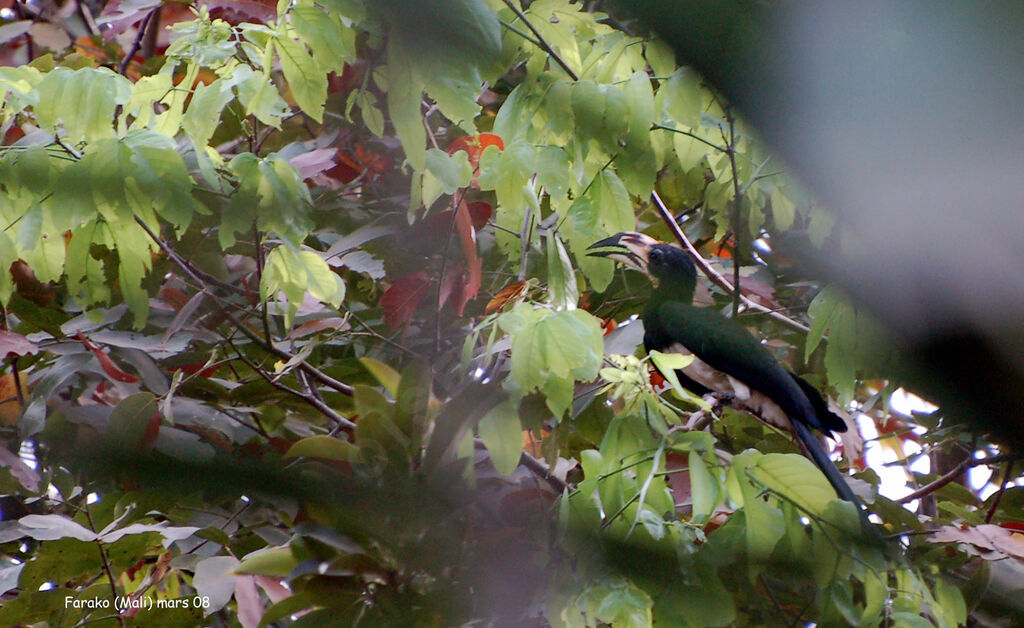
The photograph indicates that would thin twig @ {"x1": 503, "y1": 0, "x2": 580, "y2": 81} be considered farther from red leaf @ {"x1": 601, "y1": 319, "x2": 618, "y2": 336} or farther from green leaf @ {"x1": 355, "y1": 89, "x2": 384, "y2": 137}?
red leaf @ {"x1": 601, "y1": 319, "x2": 618, "y2": 336}

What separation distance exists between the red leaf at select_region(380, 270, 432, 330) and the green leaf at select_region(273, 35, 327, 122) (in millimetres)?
450

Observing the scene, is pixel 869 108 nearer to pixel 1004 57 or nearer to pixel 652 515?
pixel 1004 57

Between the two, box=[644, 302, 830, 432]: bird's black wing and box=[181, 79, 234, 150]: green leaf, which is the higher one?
box=[181, 79, 234, 150]: green leaf

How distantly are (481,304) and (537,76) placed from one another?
28.5 inches

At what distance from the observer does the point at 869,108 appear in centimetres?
40

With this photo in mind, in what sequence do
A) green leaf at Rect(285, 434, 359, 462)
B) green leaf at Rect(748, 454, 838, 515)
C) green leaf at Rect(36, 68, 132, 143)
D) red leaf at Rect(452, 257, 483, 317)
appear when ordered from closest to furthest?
1. green leaf at Rect(285, 434, 359, 462)
2. green leaf at Rect(748, 454, 838, 515)
3. green leaf at Rect(36, 68, 132, 143)
4. red leaf at Rect(452, 257, 483, 317)

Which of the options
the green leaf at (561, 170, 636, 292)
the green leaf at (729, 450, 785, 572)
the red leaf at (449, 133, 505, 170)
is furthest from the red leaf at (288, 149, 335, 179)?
the green leaf at (729, 450, 785, 572)

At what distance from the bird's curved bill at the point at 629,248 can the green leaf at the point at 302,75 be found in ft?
3.46

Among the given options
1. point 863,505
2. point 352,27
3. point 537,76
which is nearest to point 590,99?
point 537,76

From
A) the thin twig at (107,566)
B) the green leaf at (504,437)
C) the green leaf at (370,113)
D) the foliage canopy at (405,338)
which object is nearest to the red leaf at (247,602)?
the foliage canopy at (405,338)

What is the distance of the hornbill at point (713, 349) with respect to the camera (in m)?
2.57

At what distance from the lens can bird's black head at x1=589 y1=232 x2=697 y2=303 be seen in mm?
2906

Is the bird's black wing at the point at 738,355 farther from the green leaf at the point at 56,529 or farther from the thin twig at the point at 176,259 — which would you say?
the green leaf at the point at 56,529

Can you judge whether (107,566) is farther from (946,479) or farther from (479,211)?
(946,479)
